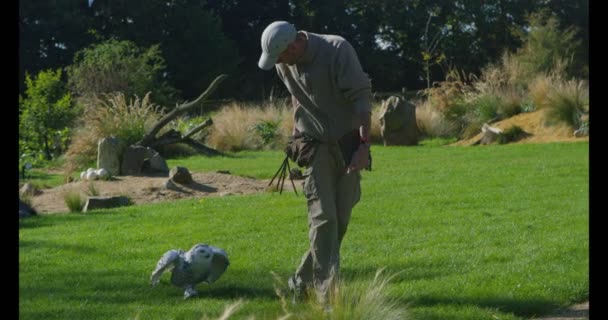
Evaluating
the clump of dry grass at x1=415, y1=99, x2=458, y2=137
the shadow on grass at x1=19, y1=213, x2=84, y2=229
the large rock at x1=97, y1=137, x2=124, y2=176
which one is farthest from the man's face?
the clump of dry grass at x1=415, y1=99, x2=458, y2=137

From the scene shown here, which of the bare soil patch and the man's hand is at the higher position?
the man's hand

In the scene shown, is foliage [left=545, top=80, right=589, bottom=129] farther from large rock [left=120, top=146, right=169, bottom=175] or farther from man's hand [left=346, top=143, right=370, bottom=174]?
man's hand [left=346, top=143, right=370, bottom=174]

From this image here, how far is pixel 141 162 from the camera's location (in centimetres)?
1809

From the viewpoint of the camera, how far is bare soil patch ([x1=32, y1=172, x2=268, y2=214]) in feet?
49.3

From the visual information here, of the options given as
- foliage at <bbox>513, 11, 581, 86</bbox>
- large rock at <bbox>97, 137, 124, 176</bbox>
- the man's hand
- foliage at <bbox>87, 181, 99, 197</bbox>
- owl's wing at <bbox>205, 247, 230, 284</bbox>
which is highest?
foliage at <bbox>513, 11, 581, 86</bbox>

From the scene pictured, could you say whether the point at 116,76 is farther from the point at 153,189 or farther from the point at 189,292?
the point at 189,292

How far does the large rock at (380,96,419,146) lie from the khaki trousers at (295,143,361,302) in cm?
1809

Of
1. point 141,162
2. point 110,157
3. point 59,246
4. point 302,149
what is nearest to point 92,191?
point 110,157

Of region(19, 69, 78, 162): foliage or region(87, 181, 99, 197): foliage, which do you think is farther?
region(19, 69, 78, 162): foliage

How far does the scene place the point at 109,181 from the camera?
16859 millimetres

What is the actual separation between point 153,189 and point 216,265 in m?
8.62

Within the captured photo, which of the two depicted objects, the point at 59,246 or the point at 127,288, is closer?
the point at 127,288

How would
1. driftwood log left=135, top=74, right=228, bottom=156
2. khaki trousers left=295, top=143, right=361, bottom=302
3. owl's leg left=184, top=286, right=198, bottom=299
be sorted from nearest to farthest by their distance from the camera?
khaki trousers left=295, top=143, right=361, bottom=302 < owl's leg left=184, top=286, right=198, bottom=299 < driftwood log left=135, top=74, right=228, bottom=156

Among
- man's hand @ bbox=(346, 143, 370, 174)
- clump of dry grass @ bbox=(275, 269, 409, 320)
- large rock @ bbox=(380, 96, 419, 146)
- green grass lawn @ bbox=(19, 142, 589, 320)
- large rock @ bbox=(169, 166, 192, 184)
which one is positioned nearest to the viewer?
clump of dry grass @ bbox=(275, 269, 409, 320)
